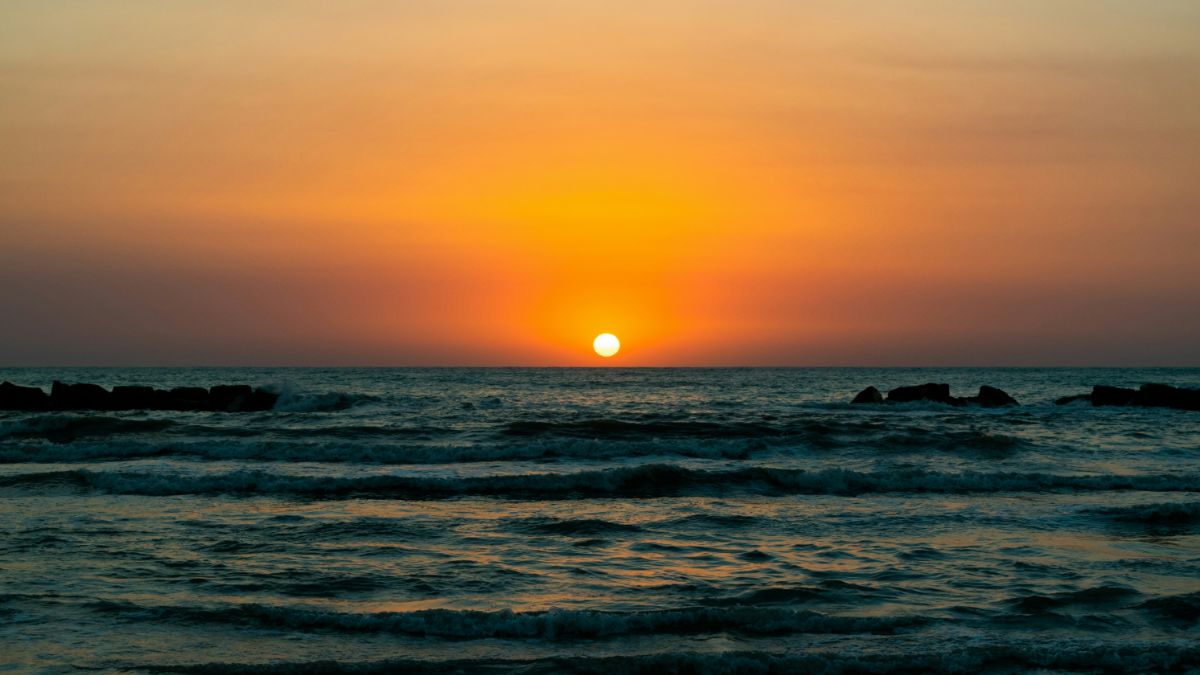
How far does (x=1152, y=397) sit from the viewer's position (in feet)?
156

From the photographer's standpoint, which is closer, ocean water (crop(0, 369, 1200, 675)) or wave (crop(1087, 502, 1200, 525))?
ocean water (crop(0, 369, 1200, 675))


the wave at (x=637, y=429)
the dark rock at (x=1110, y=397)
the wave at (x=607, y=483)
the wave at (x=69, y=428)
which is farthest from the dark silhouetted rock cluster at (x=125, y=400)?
the dark rock at (x=1110, y=397)

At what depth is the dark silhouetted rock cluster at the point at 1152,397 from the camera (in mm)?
46406

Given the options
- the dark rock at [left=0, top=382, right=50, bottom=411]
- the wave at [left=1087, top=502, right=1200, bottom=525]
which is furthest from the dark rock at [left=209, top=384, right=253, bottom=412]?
the wave at [left=1087, top=502, right=1200, bottom=525]

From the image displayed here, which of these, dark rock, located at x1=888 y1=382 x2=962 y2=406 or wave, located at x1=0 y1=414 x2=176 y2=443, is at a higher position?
dark rock, located at x1=888 y1=382 x2=962 y2=406

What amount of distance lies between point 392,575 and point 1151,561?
10.3m

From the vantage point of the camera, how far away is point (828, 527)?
1577 centimetres

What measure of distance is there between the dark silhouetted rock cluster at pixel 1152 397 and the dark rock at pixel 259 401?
137 feet

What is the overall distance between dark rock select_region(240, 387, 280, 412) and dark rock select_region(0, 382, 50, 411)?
9.62 m

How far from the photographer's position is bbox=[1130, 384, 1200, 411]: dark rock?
46156 millimetres

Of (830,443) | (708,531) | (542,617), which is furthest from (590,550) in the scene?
(830,443)

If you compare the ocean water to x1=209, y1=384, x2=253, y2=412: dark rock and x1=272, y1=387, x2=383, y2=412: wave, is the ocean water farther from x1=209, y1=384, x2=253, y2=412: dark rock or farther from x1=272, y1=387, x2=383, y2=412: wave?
x1=209, y1=384, x2=253, y2=412: dark rock

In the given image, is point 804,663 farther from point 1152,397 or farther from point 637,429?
point 1152,397

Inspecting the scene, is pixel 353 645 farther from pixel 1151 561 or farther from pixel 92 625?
pixel 1151 561
